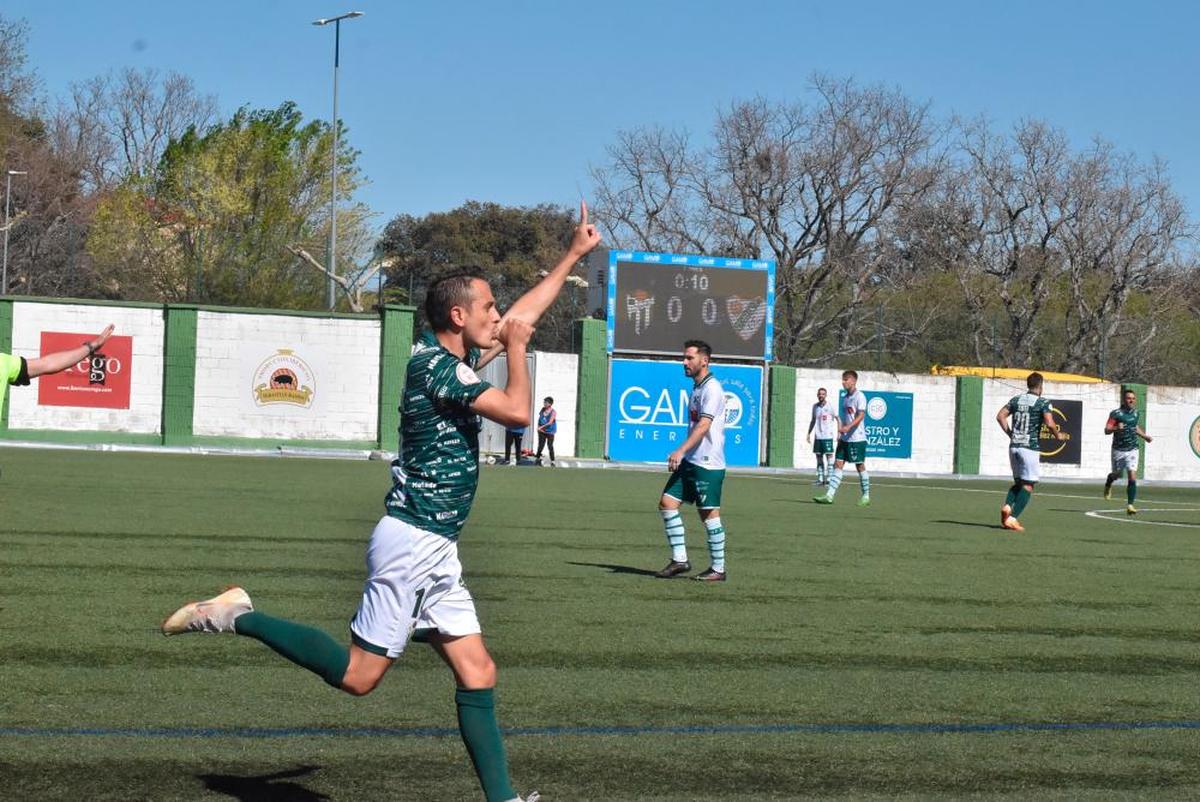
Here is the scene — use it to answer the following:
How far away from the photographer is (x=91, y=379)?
3703cm

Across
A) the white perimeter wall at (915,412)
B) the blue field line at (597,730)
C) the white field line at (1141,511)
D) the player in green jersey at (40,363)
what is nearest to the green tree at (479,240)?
the white perimeter wall at (915,412)

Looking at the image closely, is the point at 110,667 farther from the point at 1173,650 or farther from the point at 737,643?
the point at 1173,650

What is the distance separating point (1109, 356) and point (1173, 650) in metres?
53.6

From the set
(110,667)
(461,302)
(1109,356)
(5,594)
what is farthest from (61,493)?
(1109,356)

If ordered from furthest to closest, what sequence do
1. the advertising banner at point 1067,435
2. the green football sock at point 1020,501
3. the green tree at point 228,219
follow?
the green tree at point 228,219, the advertising banner at point 1067,435, the green football sock at point 1020,501

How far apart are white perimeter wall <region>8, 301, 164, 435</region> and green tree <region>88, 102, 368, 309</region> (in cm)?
1169

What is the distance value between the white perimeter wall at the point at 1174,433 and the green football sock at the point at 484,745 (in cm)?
4396

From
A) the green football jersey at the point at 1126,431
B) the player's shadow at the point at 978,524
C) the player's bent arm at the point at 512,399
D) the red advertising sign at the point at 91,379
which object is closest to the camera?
the player's bent arm at the point at 512,399

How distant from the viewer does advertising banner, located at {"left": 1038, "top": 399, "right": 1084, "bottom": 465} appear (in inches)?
1748

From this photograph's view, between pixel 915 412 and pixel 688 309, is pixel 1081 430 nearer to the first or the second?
pixel 915 412

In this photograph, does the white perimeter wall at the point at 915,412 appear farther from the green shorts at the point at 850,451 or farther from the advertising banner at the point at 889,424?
the green shorts at the point at 850,451

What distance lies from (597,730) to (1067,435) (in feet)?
131

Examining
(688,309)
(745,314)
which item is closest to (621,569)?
(688,309)

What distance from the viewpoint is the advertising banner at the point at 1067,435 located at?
4441 centimetres
